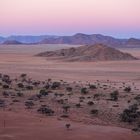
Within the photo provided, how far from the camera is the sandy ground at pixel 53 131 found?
1346cm

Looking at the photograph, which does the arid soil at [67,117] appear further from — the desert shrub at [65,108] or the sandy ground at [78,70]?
the sandy ground at [78,70]

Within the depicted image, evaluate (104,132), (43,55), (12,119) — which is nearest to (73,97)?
(12,119)

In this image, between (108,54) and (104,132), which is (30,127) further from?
(108,54)

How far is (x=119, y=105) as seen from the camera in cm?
2147

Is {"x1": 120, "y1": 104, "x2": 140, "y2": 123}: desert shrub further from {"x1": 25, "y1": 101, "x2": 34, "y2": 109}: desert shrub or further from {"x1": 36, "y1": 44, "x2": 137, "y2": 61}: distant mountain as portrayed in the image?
{"x1": 36, "y1": 44, "x2": 137, "y2": 61}: distant mountain

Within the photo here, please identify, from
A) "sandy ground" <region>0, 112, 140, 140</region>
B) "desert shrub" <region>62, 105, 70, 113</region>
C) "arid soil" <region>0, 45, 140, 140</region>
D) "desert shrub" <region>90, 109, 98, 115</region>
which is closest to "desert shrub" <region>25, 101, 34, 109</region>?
"arid soil" <region>0, 45, 140, 140</region>

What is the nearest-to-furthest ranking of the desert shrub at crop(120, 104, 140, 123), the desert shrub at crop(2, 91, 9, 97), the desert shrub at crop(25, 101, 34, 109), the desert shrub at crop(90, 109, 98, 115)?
1. the desert shrub at crop(120, 104, 140, 123)
2. the desert shrub at crop(90, 109, 98, 115)
3. the desert shrub at crop(25, 101, 34, 109)
4. the desert shrub at crop(2, 91, 9, 97)

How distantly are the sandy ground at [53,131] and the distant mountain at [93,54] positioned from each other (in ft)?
177

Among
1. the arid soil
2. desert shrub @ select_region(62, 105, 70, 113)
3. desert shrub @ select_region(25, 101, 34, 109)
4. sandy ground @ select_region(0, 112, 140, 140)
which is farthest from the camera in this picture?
desert shrub @ select_region(25, 101, 34, 109)

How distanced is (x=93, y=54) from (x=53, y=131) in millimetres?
59638

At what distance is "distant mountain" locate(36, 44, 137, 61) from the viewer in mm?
71312

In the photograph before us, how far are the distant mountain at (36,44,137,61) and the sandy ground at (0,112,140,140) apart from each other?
53944 millimetres

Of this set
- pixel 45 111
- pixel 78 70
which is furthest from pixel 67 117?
pixel 78 70

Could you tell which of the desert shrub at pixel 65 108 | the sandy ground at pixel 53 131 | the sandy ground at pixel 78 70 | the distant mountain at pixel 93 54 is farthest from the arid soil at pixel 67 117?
the distant mountain at pixel 93 54
